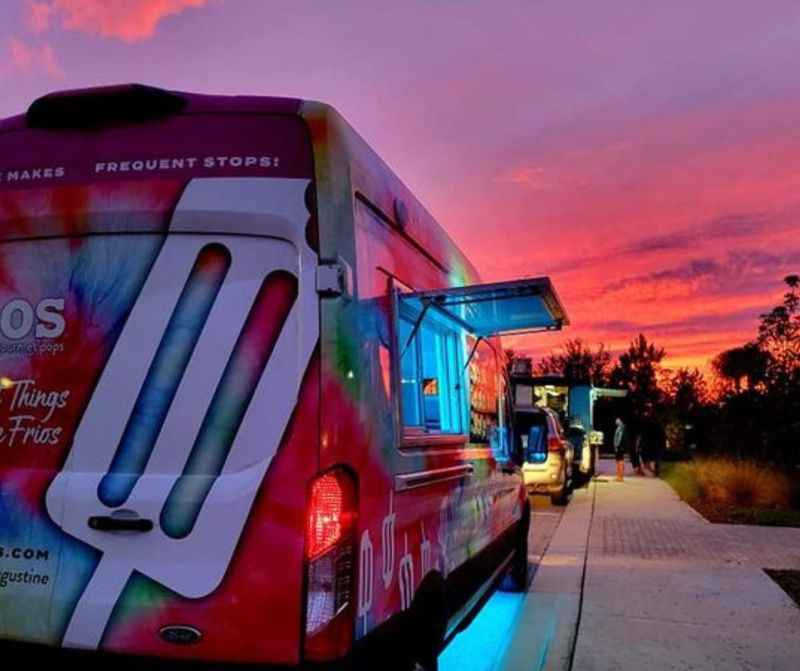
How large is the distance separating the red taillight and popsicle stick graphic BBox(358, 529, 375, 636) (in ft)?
0.53

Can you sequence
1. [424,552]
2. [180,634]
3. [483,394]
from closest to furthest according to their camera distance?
[180,634] → [424,552] → [483,394]

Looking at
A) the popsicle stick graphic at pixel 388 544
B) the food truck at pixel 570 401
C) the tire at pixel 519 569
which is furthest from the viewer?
the food truck at pixel 570 401

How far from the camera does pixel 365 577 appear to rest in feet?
10.0

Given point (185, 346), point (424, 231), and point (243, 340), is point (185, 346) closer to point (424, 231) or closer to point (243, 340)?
point (243, 340)

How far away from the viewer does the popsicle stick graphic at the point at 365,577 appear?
9.90ft

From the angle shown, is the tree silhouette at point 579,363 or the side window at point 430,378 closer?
the side window at point 430,378

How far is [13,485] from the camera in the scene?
3.09m

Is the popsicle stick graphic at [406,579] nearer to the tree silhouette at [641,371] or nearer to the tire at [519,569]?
the tire at [519,569]

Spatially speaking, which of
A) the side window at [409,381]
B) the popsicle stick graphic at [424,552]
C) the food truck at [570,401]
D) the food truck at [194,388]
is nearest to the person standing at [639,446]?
the food truck at [570,401]

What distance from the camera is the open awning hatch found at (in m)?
3.92

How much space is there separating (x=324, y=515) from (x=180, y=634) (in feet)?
2.01

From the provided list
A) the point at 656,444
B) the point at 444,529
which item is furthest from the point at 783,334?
the point at 444,529

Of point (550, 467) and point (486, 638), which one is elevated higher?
point (550, 467)

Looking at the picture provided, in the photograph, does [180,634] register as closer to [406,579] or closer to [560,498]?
[406,579]
